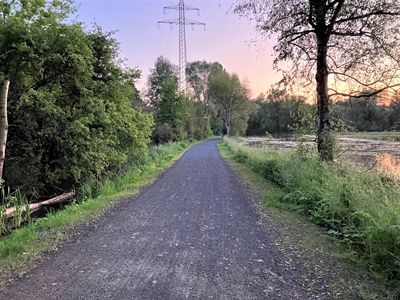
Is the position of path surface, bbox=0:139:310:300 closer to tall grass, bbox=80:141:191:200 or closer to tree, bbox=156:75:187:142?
tall grass, bbox=80:141:191:200

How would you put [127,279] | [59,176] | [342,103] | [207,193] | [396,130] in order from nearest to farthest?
[127,279] → [396,130] → [207,193] → [342,103] → [59,176]

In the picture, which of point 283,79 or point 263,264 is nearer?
point 263,264

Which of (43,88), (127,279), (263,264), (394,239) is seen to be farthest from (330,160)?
(43,88)

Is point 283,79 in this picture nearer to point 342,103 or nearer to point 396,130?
point 342,103

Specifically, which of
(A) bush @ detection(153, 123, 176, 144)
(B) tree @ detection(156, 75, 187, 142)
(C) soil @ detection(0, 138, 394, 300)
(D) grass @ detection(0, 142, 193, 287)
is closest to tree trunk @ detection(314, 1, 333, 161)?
(C) soil @ detection(0, 138, 394, 300)

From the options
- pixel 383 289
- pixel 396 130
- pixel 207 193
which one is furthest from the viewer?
pixel 207 193

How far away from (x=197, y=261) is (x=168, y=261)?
41 centimetres

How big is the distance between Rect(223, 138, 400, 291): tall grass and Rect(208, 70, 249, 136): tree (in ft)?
139

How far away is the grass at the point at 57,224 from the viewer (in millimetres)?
4090

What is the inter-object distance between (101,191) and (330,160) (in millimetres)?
7156

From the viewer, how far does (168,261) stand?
3885 millimetres

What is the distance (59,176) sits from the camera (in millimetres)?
9852

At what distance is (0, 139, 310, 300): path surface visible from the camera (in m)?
3.11

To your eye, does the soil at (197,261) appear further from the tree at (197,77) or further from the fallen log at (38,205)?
the tree at (197,77)
